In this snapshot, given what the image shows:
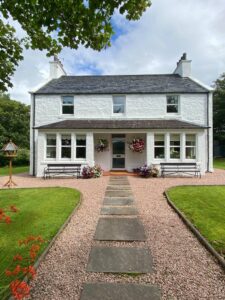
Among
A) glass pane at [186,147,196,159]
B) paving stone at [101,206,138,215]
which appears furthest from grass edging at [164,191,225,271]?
glass pane at [186,147,196,159]

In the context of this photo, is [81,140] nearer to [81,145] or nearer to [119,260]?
[81,145]

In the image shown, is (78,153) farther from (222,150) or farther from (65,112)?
(222,150)

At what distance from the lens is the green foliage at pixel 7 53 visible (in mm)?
4668

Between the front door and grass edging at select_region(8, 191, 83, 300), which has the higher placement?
the front door

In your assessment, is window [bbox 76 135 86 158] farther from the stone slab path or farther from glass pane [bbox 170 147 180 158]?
the stone slab path

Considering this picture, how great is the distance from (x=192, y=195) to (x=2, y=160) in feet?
80.6

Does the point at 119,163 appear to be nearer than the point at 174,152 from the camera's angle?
No

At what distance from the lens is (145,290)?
334cm

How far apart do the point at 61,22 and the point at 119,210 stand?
5763mm

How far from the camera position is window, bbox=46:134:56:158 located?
16578 millimetres

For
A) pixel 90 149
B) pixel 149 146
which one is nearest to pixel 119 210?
pixel 90 149

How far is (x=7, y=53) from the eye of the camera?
15.8 feet

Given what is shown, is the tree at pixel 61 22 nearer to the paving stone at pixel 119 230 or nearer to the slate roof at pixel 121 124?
the paving stone at pixel 119 230

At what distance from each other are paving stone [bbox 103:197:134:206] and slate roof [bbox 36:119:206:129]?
7889 millimetres
